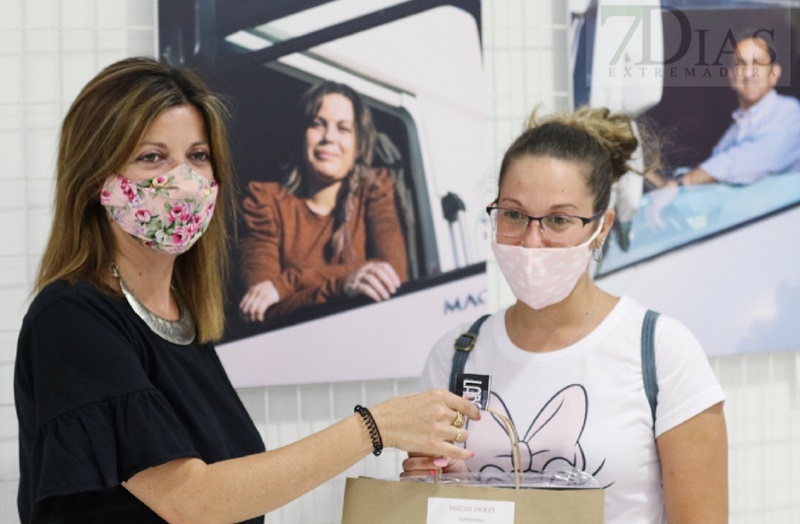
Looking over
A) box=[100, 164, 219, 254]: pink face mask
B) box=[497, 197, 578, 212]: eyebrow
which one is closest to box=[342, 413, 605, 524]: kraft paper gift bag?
box=[497, 197, 578, 212]: eyebrow

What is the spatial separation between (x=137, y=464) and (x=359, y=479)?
0.38 m

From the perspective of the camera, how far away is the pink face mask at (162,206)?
1.54m

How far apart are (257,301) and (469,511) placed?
1015mm

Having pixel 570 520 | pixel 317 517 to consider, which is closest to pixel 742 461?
pixel 317 517

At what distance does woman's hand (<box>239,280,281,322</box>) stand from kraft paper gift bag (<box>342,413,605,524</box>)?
85 centimetres

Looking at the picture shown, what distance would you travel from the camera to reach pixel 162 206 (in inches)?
61.6

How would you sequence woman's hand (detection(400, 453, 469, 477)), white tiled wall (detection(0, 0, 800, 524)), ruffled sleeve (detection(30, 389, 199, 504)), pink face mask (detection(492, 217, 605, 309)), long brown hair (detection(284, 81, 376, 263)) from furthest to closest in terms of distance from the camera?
long brown hair (detection(284, 81, 376, 263))
white tiled wall (detection(0, 0, 800, 524))
pink face mask (detection(492, 217, 605, 309))
woman's hand (detection(400, 453, 469, 477))
ruffled sleeve (detection(30, 389, 199, 504))

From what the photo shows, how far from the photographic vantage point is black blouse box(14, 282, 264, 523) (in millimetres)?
1405

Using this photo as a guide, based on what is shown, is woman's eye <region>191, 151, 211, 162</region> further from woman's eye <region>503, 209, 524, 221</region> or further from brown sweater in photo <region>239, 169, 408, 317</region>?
brown sweater in photo <region>239, 169, 408, 317</region>

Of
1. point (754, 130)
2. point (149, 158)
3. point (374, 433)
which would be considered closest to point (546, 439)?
point (374, 433)

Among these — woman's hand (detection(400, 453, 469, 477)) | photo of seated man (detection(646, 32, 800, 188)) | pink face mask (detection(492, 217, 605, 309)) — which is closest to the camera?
woman's hand (detection(400, 453, 469, 477))

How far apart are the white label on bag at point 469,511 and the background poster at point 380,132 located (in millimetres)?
921

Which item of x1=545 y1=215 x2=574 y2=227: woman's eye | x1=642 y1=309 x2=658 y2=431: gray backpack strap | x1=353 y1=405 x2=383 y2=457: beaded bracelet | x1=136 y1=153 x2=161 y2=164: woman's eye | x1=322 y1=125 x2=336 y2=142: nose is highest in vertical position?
x1=322 y1=125 x2=336 y2=142: nose

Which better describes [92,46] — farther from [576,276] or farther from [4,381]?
[576,276]
